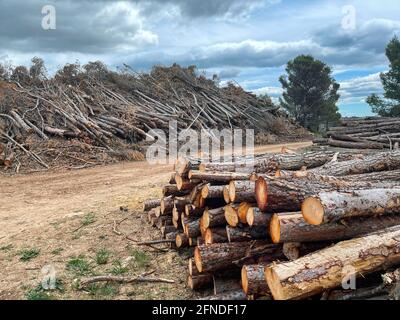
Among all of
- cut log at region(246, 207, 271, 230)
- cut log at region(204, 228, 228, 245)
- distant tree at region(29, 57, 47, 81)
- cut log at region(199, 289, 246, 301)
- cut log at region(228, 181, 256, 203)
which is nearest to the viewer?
cut log at region(199, 289, 246, 301)

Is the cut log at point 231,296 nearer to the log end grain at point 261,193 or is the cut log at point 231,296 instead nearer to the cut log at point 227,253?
the cut log at point 227,253

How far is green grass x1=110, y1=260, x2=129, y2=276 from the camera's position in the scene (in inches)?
201

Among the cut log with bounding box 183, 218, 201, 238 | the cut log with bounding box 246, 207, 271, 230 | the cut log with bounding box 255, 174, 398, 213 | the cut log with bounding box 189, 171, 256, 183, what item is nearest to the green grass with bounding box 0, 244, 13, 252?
the cut log with bounding box 183, 218, 201, 238

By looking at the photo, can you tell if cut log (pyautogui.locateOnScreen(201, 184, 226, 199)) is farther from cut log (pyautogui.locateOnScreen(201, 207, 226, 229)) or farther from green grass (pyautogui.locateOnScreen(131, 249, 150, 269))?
green grass (pyautogui.locateOnScreen(131, 249, 150, 269))

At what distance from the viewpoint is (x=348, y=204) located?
395cm

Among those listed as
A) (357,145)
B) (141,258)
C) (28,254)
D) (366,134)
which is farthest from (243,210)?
(366,134)

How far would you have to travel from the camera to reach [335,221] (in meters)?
4.02

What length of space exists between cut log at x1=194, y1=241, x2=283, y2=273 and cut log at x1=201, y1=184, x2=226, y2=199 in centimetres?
80

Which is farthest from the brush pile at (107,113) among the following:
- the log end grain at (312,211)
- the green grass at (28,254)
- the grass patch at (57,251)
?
the log end grain at (312,211)

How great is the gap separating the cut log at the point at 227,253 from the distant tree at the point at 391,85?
28538mm

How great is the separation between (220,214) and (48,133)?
1213 centimetres

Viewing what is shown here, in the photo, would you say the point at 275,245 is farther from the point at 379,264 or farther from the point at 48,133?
the point at 48,133
